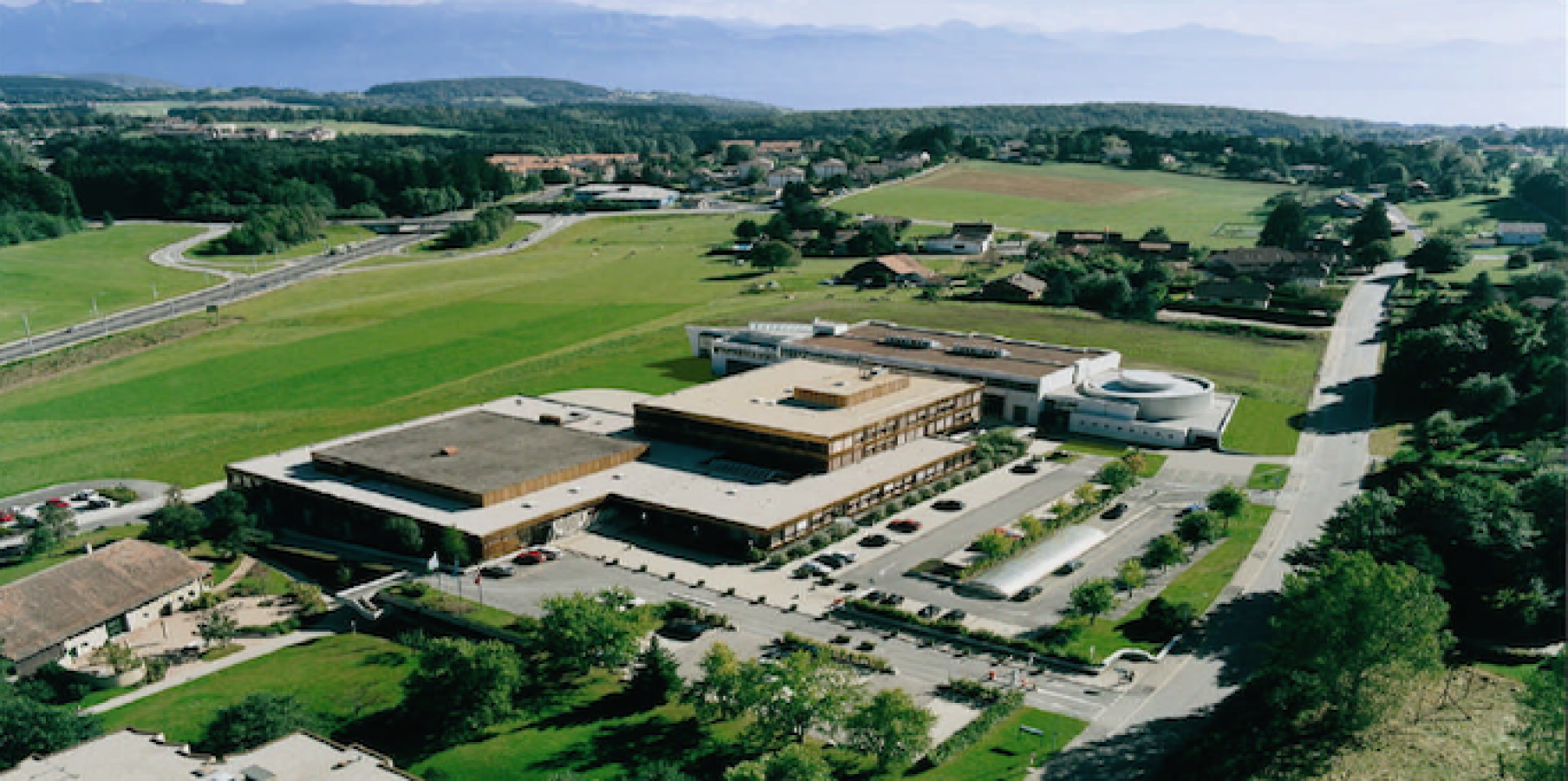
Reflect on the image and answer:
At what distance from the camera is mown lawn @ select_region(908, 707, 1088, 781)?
40.8 meters

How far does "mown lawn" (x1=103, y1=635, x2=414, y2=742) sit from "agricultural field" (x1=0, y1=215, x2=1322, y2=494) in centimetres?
3031

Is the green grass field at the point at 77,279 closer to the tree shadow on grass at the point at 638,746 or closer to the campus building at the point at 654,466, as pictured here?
the campus building at the point at 654,466

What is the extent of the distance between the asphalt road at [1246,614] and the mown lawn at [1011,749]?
2.48 feet

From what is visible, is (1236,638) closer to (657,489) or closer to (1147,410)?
(657,489)

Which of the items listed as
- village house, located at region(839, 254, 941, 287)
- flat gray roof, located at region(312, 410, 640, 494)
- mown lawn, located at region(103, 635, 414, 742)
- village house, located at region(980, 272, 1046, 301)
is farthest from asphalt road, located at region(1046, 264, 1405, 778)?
village house, located at region(839, 254, 941, 287)

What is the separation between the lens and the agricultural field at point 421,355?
282 feet

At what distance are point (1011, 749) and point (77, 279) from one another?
149615 mm

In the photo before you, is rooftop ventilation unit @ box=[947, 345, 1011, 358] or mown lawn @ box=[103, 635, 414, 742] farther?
rooftop ventilation unit @ box=[947, 345, 1011, 358]

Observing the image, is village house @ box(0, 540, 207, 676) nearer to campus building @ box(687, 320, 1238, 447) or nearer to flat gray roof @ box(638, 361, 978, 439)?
flat gray roof @ box(638, 361, 978, 439)

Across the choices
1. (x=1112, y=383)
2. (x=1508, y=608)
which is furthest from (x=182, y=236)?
(x=1508, y=608)

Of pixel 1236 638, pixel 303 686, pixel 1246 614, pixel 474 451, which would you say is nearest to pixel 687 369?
pixel 474 451

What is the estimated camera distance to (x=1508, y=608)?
51.2 metres

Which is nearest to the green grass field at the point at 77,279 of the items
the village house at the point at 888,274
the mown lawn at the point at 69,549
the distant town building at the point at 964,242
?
the mown lawn at the point at 69,549

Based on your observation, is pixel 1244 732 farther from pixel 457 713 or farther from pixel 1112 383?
pixel 1112 383
